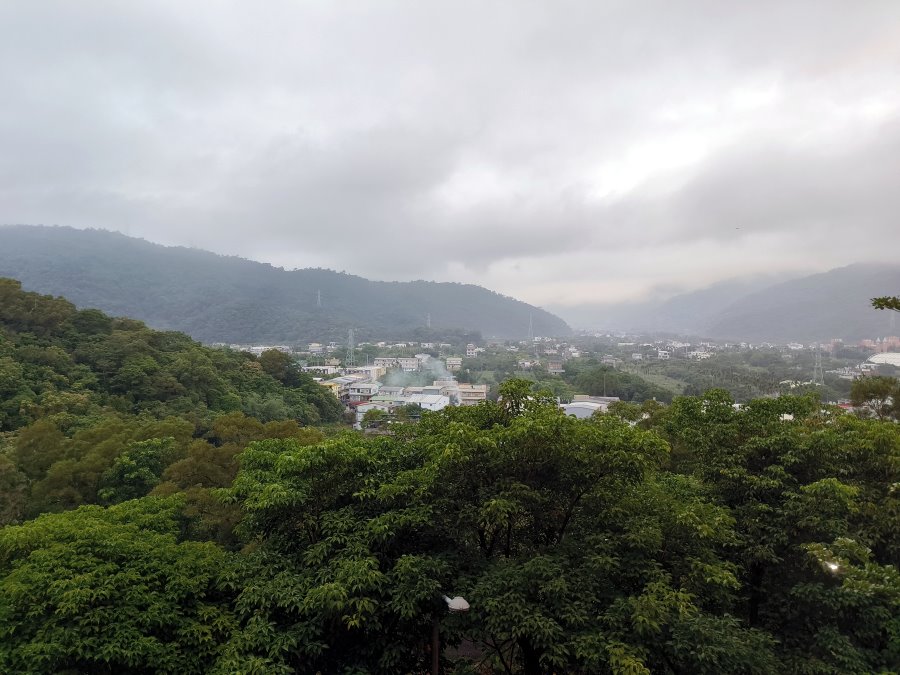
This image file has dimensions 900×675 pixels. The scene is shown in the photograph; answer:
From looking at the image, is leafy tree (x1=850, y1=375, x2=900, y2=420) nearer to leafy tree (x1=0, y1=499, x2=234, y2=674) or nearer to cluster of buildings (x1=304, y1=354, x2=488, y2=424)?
leafy tree (x1=0, y1=499, x2=234, y2=674)

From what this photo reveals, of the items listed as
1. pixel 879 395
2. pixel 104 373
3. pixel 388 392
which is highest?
pixel 879 395

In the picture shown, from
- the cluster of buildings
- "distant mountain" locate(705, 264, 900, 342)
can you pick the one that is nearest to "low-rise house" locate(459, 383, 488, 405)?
the cluster of buildings

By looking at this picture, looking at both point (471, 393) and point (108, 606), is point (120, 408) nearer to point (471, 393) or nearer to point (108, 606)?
point (108, 606)

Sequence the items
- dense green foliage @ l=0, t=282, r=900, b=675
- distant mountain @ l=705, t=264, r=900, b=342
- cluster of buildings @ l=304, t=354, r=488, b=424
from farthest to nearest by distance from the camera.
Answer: distant mountain @ l=705, t=264, r=900, b=342 < cluster of buildings @ l=304, t=354, r=488, b=424 < dense green foliage @ l=0, t=282, r=900, b=675

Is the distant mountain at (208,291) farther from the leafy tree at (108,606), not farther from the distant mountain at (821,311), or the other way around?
the leafy tree at (108,606)

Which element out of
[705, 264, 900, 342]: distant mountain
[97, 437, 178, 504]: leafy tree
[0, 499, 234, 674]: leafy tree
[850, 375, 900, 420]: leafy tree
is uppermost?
[705, 264, 900, 342]: distant mountain

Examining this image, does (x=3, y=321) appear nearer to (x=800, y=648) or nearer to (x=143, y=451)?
(x=143, y=451)

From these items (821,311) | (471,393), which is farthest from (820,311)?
(471,393)

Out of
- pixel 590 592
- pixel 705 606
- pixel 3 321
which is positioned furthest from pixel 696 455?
pixel 3 321
